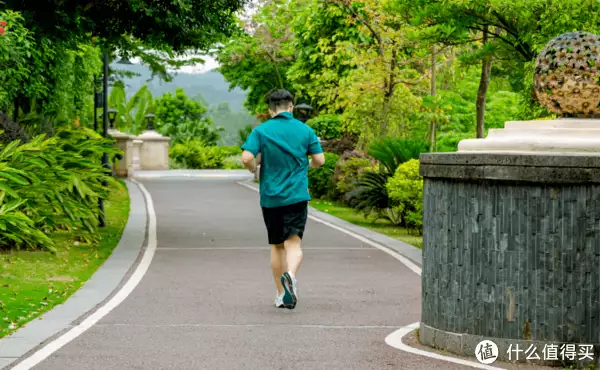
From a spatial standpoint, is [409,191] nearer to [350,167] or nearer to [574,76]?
[350,167]

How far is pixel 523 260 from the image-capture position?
7.11 m

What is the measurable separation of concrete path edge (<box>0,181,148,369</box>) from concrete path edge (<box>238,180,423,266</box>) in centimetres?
367

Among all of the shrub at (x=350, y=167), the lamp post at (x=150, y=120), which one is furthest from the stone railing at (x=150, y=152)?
the shrub at (x=350, y=167)

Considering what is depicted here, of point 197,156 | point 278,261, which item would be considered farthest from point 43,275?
point 197,156

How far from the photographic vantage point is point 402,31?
2656cm

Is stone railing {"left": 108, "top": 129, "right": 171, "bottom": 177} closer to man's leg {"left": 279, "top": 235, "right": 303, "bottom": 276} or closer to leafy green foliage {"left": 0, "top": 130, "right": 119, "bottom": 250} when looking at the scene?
leafy green foliage {"left": 0, "top": 130, "right": 119, "bottom": 250}

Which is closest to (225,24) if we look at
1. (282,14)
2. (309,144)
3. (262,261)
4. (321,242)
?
(321,242)

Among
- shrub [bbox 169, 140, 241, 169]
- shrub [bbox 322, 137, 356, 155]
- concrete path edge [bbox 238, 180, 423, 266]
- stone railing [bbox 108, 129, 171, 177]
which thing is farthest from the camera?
shrub [bbox 169, 140, 241, 169]

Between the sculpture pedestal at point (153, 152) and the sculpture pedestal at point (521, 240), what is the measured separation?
43.7 m

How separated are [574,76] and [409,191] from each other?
36.1 ft

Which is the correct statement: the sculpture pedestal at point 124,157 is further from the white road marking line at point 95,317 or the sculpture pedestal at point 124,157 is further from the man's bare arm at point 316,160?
the man's bare arm at point 316,160

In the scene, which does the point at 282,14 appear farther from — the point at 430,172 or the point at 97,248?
the point at 430,172

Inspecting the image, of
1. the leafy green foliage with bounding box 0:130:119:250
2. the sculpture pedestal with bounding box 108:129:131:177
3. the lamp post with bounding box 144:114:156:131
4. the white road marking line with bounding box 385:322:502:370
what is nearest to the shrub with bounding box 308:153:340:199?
the leafy green foliage with bounding box 0:130:119:250

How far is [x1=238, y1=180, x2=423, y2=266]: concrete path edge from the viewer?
48.4ft
